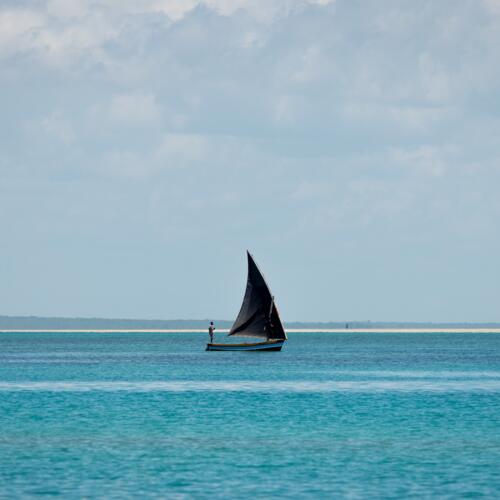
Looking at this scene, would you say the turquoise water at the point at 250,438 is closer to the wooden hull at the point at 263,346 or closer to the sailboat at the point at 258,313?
the sailboat at the point at 258,313

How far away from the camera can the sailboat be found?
125 meters

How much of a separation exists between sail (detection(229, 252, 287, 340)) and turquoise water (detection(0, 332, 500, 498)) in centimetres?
4041

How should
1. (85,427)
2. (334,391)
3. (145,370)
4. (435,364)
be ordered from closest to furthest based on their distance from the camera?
(85,427), (334,391), (145,370), (435,364)

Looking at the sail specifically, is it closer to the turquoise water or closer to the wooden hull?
the wooden hull

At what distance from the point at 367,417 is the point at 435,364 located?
6407 centimetres

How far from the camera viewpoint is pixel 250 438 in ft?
148

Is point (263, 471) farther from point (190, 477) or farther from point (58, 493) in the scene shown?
point (58, 493)

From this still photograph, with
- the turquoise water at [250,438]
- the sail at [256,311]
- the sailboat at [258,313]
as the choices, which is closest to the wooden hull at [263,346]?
the sailboat at [258,313]

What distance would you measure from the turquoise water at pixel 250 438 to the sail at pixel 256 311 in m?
40.4

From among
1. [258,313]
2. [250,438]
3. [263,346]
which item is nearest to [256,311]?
[258,313]

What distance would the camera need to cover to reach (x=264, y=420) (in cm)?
5222

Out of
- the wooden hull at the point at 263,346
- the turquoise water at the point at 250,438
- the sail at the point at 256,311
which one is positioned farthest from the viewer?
the wooden hull at the point at 263,346

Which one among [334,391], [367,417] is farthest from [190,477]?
[334,391]

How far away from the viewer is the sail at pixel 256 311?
125000mm
